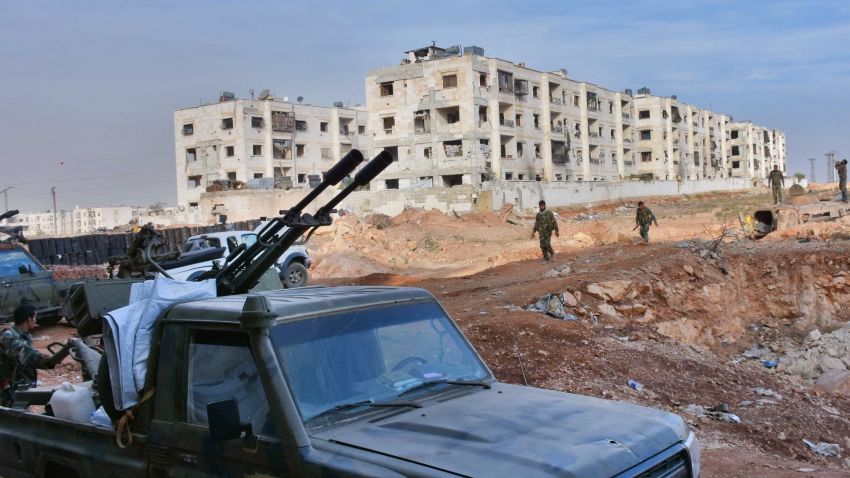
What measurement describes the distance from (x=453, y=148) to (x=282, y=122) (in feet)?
71.0


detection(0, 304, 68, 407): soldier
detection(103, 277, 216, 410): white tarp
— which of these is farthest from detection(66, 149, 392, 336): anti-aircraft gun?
detection(0, 304, 68, 407): soldier

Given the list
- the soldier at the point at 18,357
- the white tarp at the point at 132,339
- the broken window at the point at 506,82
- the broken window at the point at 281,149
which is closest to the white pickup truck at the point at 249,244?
the soldier at the point at 18,357

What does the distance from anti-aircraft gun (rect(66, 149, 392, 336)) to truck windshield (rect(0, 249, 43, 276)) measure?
11397 millimetres

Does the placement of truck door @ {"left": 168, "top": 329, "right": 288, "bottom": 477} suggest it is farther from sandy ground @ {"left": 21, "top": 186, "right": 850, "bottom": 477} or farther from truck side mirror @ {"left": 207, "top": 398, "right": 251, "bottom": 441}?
sandy ground @ {"left": 21, "top": 186, "right": 850, "bottom": 477}

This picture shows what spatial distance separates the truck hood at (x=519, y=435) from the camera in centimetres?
292

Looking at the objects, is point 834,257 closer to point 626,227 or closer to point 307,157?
A: point 626,227

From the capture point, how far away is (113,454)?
4.18 meters

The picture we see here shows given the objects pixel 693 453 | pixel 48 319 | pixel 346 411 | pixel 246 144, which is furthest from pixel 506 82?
pixel 346 411

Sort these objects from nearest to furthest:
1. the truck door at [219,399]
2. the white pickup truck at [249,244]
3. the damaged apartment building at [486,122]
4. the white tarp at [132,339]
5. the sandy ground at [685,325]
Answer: the truck door at [219,399], the white tarp at [132,339], the sandy ground at [685,325], the white pickup truck at [249,244], the damaged apartment building at [486,122]

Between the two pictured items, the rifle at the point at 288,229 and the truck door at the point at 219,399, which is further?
the rifle at the point at 288,229

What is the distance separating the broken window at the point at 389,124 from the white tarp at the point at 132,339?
5486 cm

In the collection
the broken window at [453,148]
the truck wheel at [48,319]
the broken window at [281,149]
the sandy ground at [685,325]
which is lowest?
the sandy ground at [685,325]

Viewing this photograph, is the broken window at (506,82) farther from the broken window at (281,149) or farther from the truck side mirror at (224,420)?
the truck side mirror at (224,420)

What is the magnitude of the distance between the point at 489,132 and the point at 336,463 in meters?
54.2
